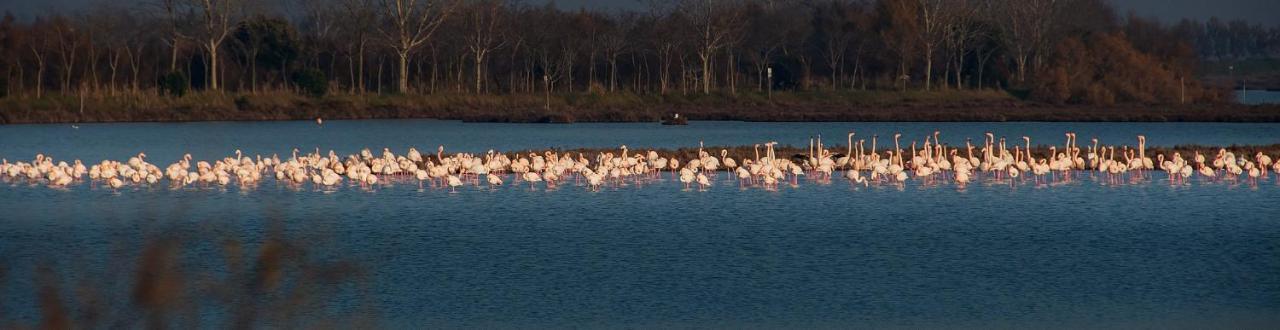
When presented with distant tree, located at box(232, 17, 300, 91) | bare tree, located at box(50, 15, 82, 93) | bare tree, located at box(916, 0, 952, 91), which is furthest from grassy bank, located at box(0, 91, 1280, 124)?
bare tree, located at box(50, 15, 82, 93)

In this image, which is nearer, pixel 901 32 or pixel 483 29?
pixel 483 29

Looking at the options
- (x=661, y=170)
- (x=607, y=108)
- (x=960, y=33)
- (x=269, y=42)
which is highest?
(x=960, y=33)

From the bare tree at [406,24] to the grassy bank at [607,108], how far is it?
9.45 ft

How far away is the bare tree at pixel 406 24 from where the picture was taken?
65062 mm

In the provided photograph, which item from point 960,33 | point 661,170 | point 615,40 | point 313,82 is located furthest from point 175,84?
point 960,33

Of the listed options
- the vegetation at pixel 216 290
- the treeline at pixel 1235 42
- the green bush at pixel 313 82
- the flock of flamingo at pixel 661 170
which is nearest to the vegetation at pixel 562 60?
the green bush at pixel 313 82

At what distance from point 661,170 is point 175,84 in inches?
1364

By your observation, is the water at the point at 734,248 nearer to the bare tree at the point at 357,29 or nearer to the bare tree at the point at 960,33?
Result: the bare tree at the point at 357,29

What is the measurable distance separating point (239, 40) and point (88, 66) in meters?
6.13

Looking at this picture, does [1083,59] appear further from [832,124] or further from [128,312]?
[128,312]

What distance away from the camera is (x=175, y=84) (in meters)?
58.8

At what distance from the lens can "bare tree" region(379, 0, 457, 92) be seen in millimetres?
65062

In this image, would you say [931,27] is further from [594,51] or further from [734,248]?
[734,248]

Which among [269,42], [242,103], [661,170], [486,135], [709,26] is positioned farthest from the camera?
[709,26]
